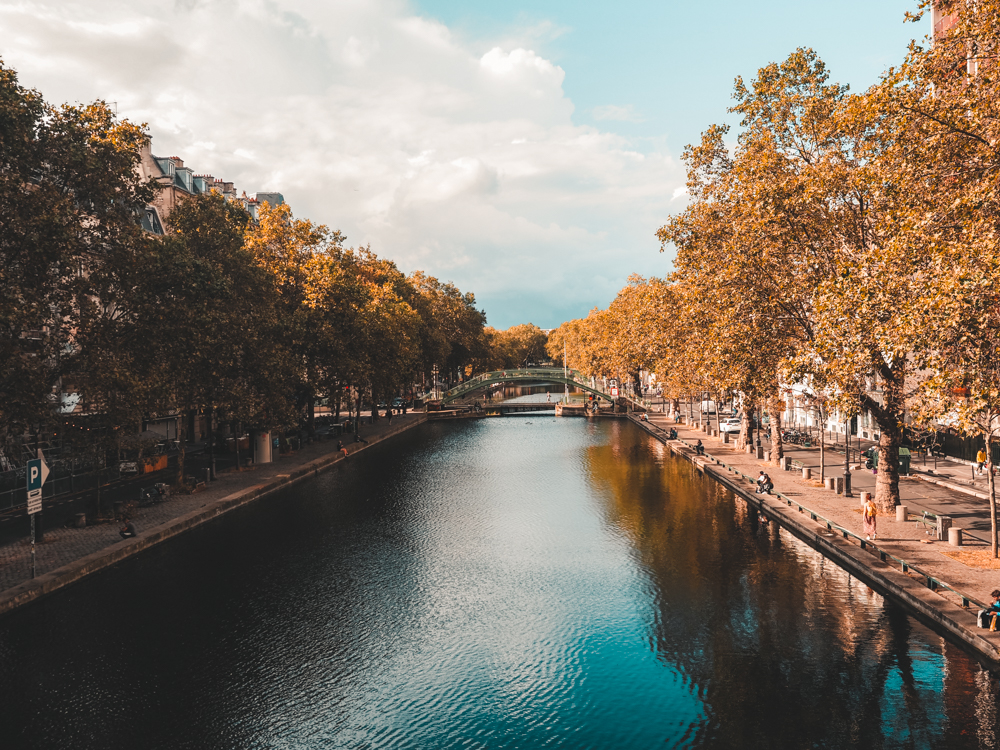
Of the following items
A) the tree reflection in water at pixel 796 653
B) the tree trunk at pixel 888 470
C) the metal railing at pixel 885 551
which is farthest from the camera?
the tree trunk at pixel 888 470

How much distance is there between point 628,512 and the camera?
120 ft

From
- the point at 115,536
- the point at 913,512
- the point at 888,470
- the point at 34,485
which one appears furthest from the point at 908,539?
the point at 34,485

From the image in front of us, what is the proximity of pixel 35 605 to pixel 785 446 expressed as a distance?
51.7 m

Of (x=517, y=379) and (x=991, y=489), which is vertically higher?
(x=517, y=379)

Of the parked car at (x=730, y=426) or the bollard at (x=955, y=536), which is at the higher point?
the parked car at (x=730, y=426)

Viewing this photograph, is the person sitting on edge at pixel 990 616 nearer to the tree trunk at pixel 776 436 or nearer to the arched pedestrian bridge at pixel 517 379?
the tree trunk at pixel 776 436

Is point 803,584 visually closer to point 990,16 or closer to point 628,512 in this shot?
point 628,512

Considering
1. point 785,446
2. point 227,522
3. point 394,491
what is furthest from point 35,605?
point 785,446

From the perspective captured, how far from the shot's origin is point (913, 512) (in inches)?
1171

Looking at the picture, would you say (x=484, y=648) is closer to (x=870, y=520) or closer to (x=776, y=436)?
(x=870, y=520)

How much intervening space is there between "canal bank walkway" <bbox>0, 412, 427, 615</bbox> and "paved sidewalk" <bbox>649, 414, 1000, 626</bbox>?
28425 mm

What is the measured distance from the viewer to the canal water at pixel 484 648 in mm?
14961

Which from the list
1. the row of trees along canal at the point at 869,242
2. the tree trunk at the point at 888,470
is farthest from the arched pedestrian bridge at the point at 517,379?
the tree trunk at the point at 888,470

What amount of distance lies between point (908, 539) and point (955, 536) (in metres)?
1.71
